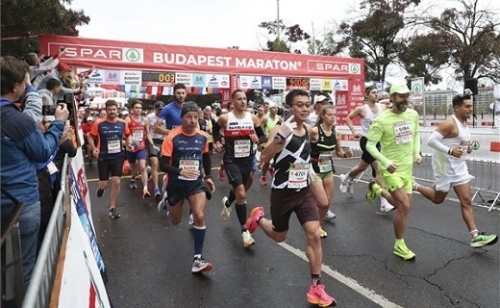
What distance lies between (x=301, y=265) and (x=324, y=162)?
1535 mm

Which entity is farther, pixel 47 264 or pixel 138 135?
pixel 138 135

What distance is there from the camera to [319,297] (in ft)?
10.8

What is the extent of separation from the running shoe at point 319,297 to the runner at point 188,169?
1.18 meters

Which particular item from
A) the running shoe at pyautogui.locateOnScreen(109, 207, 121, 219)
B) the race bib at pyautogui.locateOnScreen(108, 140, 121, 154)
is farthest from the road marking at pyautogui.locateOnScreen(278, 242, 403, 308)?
the race bib at pyautogui.locateOnScreen(108, 140, 121, 154)

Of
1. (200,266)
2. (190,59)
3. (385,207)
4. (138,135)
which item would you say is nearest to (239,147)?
(200,266)

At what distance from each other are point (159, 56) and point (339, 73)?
7543mm

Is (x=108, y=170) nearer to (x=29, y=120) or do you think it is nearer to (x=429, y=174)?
(x=29, y=120)

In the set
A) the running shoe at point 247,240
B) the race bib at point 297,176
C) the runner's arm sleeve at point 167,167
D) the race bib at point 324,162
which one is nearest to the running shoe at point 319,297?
the race bib at point 297,176

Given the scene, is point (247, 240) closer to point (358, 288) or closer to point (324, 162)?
point (324, 162)

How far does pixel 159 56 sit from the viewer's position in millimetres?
12539

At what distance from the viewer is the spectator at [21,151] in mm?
2432

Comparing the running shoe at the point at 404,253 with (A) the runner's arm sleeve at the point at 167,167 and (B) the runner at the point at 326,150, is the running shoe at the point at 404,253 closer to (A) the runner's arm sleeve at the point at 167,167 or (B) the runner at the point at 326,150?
(B) the runner at the point at 326,150

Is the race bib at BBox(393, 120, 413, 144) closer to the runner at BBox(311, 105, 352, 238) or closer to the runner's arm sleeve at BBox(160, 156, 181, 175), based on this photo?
the runner at BBox(311, 105, 352, 238)

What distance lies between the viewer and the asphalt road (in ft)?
11.4
